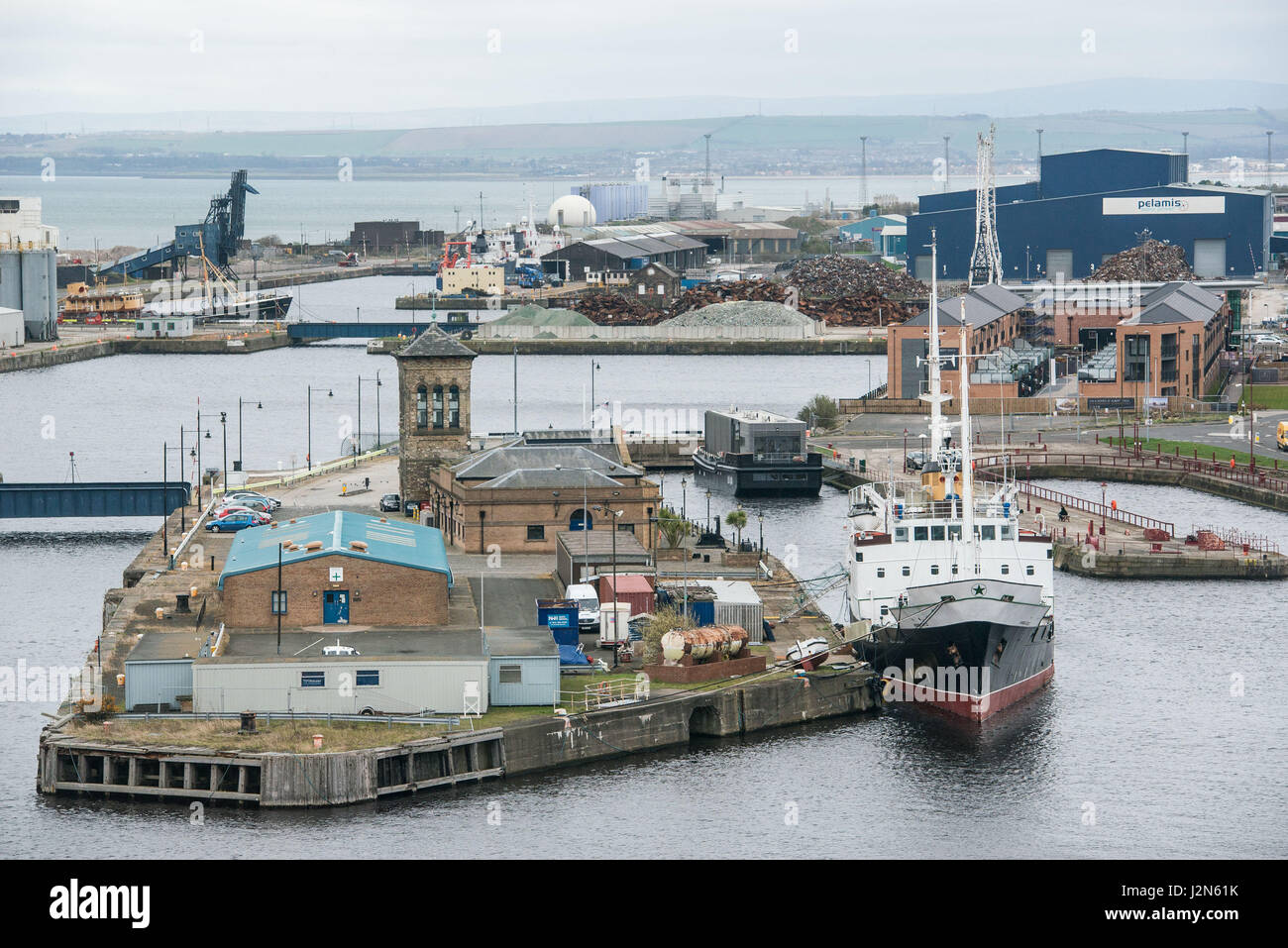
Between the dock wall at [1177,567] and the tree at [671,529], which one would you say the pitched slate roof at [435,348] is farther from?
the dock wall at [1177,567]

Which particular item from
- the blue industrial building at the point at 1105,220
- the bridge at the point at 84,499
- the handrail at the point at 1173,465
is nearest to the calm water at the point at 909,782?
the bridge at the point at 84,499

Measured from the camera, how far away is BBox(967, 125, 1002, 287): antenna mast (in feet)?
435

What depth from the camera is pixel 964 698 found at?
4206 centimetres

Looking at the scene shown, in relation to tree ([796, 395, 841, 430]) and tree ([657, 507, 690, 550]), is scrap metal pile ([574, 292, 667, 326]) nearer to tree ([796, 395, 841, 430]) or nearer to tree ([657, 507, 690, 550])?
tree ([796, 395, 841, 430])

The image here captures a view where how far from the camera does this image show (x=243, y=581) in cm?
4159

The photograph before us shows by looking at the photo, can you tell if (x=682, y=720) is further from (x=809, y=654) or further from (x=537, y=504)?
(x=537, y=504)

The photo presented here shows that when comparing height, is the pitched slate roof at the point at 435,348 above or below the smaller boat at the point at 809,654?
above

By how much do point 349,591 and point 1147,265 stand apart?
101 metres

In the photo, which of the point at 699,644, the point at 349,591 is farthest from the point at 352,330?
the point at 699,644

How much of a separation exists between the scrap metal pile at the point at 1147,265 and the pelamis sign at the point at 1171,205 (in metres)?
3.89

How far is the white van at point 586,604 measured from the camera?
43344 mm

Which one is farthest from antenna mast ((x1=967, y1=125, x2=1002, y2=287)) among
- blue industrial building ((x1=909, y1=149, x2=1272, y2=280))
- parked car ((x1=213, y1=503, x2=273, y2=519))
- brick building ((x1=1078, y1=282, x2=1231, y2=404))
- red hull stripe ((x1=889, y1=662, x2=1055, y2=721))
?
red hull stripe ((x1=889, y1=662, x2=1055, y2=721))

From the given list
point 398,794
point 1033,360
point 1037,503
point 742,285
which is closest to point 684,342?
point 742,285
